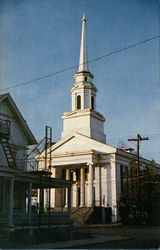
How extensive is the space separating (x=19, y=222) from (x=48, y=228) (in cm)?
108

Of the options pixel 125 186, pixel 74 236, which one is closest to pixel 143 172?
pixel 125 186

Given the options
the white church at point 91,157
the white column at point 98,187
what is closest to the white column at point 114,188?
the white church at point 91,157

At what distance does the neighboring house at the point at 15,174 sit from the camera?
1295 cm

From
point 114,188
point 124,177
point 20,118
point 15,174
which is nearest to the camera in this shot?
point 15,174

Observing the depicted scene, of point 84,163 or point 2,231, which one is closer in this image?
point 2,231

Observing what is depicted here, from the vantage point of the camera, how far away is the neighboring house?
12945 millimetres

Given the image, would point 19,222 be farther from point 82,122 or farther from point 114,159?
point 82,122

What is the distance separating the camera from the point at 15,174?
13.5m

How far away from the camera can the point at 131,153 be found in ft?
84.9

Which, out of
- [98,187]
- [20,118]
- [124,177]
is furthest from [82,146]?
[20,118]

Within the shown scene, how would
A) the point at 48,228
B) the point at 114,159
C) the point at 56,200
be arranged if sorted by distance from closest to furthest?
the point at 48,228, the point at 56,200, the point at 114,159

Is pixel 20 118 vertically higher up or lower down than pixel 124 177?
higher up

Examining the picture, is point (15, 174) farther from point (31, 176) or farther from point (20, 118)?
point (20, 118)

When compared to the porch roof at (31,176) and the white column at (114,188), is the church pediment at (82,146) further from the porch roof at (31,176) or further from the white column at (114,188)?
the porch roof at (31,176)
